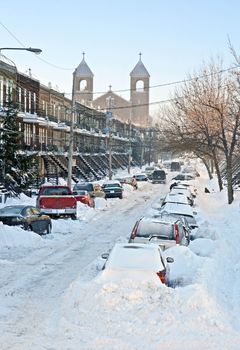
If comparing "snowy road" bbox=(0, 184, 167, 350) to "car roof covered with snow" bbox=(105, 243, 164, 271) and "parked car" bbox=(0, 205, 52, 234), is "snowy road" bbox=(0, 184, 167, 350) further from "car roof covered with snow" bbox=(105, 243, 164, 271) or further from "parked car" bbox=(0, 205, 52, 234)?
"car roof covered with snow" bbox=(105, 243, 164, 271)

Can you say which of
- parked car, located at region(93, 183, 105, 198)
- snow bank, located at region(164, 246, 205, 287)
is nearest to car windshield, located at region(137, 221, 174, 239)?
snow bank, located at region(164, 246, 205, 287)

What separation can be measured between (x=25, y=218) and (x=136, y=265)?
37.8 feet

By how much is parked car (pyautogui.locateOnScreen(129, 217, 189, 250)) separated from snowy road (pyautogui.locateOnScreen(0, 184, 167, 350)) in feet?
5.72

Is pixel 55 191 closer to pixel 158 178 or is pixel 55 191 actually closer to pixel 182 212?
pixel 182 212

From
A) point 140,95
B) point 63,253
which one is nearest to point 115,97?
point 140,95

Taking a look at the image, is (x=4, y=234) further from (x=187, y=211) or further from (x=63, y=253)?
(x=187, y=211)

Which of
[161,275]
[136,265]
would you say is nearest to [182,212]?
[161,275]

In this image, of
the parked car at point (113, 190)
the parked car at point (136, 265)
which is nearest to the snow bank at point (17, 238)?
the parked car at point (136, 265)

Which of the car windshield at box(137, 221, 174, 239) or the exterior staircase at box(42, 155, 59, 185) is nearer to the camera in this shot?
the car windshield at box(137, 221, 174, 239)

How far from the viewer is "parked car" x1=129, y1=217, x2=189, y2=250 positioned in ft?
57.2

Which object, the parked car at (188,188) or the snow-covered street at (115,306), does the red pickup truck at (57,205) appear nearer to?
the snow-covered street at (115,306)

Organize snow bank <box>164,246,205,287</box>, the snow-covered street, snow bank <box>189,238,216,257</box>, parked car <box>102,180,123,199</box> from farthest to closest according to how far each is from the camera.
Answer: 1. parked car <box>102,180,123,199</box>
2. snow bank <box>189,238,216,257</box>
3. snow bank <box>164,246,205,287</box>
4. the snow-covered street

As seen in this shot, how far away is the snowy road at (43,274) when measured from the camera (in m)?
10.7

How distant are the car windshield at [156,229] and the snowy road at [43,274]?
1.93 m
